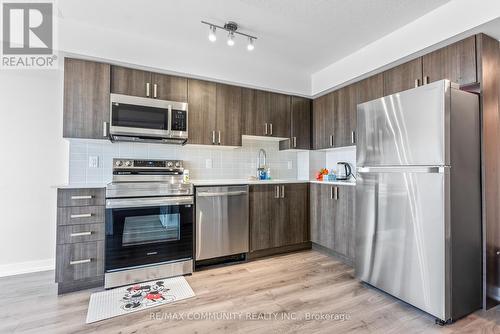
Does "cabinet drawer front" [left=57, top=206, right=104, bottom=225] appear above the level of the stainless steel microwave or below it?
below

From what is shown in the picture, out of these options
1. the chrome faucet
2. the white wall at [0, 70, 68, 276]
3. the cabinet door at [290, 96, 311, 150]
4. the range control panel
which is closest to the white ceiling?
the cabinet door at [290, 96, 311, 150]

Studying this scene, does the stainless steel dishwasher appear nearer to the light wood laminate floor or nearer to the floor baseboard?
the light wood laminate floor

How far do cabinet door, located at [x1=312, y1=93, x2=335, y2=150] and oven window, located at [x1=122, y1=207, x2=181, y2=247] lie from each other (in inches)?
86.4

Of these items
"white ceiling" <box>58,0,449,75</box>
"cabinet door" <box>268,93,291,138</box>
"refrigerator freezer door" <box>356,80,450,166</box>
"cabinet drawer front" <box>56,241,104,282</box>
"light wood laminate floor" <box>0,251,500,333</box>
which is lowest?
"light wood laminate floor" <box>0,251,500,333</box>

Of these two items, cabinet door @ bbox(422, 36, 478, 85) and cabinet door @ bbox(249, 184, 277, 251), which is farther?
cabinet door @ bbox(249, 184, 277, 251)

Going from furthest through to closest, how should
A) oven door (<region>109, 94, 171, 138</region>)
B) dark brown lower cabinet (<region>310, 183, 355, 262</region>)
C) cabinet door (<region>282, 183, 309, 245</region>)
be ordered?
cabinet door (<region>282, 183, 309, 245</region>) → dark brown lower cabinet (<region>310, 183, 355, 262</region>) → oven door (<region>109, 94, 171, 138</region>)

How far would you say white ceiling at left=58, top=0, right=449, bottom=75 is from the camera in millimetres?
2129

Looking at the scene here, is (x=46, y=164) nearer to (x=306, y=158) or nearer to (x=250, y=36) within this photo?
(x=250, y=36)

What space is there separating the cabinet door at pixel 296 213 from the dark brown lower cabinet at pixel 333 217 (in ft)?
0.29

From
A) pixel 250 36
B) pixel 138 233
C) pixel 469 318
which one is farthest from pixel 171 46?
pixel 469 318

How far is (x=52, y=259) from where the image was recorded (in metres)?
2.88

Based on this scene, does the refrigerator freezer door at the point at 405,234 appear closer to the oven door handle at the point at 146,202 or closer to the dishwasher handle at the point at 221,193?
the dishwasher handle at the point at 221,193

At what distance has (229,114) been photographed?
10.5ft

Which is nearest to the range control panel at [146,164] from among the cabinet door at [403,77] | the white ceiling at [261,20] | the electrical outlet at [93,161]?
the electrical outlet at [93,161]
